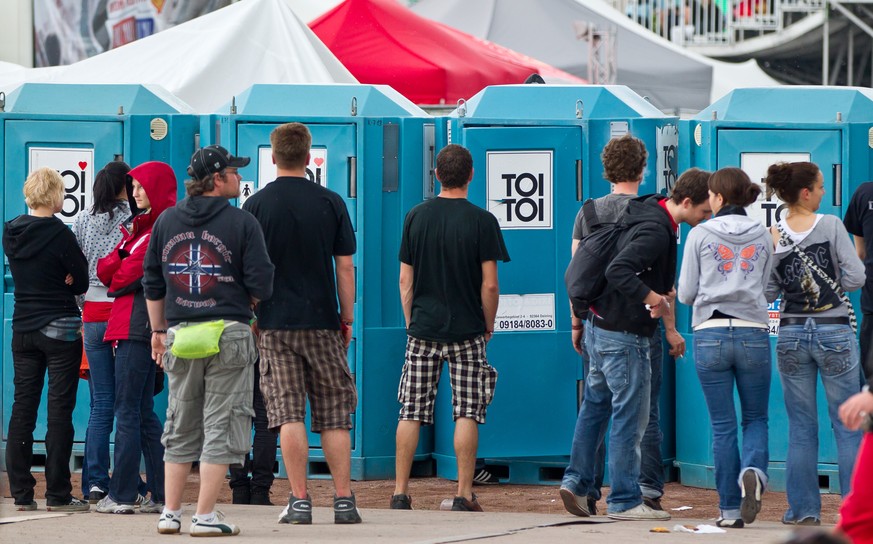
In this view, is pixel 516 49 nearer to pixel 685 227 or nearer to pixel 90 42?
pixel 90 42

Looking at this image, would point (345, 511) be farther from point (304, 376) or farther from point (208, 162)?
point (208, 162)

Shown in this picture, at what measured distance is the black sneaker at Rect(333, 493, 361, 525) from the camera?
18.9ft

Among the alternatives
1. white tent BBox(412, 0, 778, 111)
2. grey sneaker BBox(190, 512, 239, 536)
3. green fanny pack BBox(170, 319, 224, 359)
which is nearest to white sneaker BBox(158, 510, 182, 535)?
grey sneaker BBox(190, 512, 239, 536)

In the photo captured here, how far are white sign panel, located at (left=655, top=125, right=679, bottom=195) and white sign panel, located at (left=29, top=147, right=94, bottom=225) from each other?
121 inches

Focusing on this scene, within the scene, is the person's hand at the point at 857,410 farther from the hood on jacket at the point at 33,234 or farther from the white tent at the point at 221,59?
the white tent at the point at 221,59

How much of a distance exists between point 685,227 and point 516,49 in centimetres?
941

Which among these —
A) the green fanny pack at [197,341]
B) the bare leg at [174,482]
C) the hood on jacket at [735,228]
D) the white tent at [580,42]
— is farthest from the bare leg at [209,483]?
the white tent at [580,42]

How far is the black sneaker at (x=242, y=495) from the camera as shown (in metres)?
6.67

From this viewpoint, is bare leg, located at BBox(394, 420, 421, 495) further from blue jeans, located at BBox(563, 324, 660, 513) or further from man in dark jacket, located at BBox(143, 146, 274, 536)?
man in dark jacket, located at BBox(143, 146, 274, 536)

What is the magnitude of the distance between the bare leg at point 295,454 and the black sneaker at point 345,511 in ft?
0.52

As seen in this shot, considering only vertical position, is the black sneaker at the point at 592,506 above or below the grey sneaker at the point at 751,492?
below

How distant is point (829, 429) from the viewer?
7059mm

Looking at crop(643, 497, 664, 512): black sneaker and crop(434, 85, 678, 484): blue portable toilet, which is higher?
crop(434, 85, 678, 484): blue portable toilet

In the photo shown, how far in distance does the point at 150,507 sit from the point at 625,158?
106 inches
